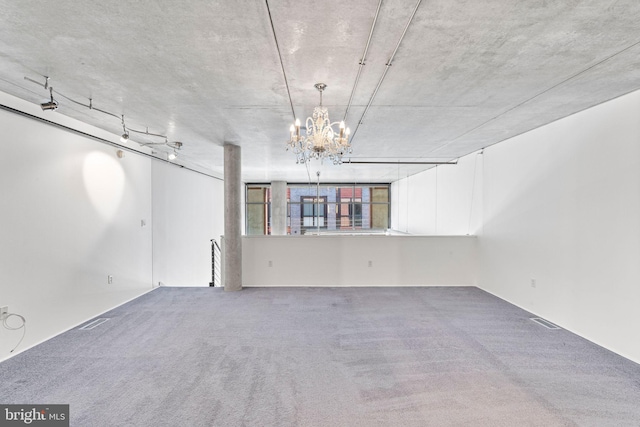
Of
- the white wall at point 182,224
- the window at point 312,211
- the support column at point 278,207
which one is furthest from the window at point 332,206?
Answer: the white wall at point 182,224

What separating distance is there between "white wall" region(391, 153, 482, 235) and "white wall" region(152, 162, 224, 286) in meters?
6.63

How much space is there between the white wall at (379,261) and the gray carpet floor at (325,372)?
1622 mm

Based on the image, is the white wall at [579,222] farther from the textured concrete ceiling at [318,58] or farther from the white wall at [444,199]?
the white wall at [444,199]

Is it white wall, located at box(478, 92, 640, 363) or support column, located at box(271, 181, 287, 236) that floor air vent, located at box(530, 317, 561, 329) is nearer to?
white wall, located at box(478, 92, 640, 363)

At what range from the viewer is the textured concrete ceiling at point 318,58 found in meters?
1.79

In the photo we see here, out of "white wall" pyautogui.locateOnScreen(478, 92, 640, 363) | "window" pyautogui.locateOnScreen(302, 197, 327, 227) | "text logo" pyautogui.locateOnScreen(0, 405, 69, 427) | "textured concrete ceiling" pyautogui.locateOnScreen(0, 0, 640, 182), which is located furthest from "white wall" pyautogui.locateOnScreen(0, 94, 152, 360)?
"window" pyautogui.locateOnScreen(302, 197, 327, 227)

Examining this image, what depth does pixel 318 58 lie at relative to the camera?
91.1 inches

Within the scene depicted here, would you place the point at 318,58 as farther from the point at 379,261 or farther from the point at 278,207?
the point at 278,207

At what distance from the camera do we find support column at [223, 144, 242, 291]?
212 inches

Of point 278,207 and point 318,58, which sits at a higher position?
point 318,58

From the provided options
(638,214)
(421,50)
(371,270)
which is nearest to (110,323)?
(371,270)

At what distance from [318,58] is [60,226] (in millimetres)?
3850

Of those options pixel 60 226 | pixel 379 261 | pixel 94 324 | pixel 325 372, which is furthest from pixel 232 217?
pixel 325 372

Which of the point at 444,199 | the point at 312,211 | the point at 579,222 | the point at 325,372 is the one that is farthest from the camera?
the point at 312,211
